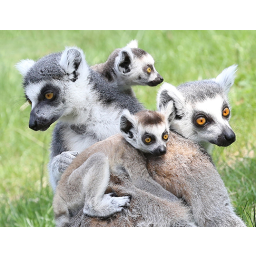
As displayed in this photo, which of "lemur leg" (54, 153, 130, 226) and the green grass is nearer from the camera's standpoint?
"lemur leg" (54, 153, 130, 226)

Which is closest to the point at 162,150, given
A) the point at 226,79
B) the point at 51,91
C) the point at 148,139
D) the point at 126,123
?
the point at 148,139

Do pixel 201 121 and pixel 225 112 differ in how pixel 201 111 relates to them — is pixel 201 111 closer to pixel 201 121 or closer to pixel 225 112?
pixel 201 121

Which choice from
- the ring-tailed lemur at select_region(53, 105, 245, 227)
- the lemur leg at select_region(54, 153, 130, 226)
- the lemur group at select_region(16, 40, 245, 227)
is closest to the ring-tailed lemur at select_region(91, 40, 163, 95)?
the lemur group at select_region(16, 40, 245, 227)

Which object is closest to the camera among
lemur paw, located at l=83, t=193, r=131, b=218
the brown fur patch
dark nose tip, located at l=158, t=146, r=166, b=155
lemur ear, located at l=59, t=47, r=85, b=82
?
lemur paw, located at l=83, t=193, r=131, b=218

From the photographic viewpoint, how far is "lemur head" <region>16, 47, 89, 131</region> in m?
4.40

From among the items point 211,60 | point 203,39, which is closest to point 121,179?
point 211,60

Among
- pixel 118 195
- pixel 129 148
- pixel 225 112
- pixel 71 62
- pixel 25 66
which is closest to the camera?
pixel 118 195

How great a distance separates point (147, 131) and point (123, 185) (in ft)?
1.86

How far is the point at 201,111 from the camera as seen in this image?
13.3 feet

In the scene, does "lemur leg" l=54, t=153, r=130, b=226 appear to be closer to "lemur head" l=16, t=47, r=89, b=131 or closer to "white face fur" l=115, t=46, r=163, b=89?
"lemur head" l=16, t=47, r=89, b=131

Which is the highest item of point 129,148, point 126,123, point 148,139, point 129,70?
point 129,70

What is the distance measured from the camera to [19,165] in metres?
8.48

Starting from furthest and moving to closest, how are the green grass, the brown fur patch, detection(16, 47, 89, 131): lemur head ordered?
the green grass, detection(16, 47, 89, 131): lemur head, the brown fur patch

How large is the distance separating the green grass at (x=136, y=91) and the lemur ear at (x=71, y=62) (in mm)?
1103
